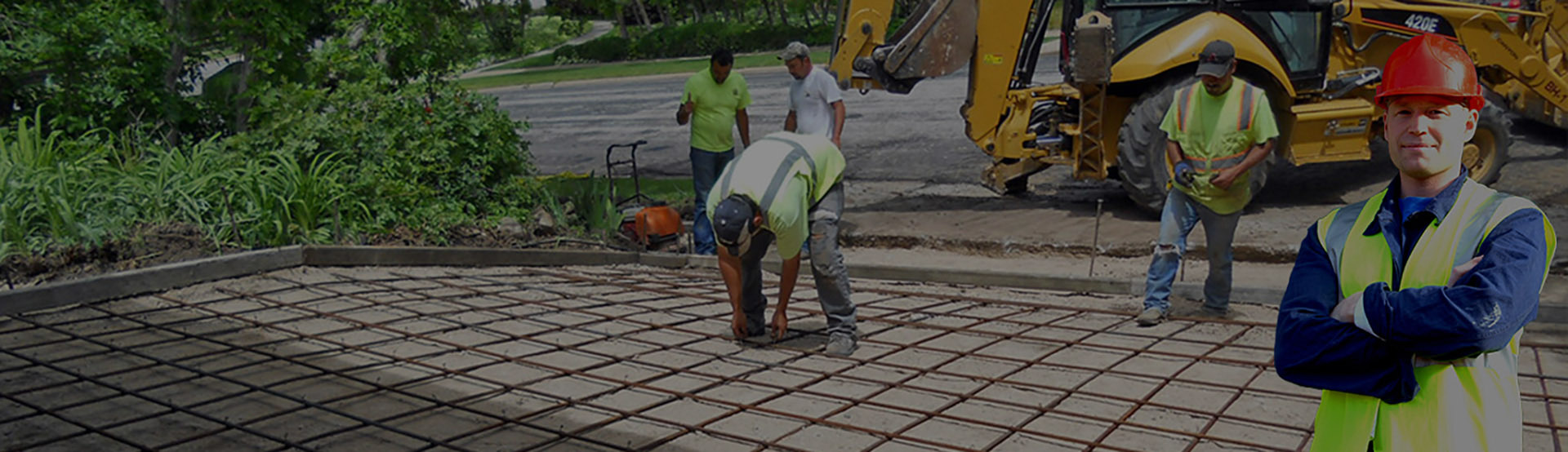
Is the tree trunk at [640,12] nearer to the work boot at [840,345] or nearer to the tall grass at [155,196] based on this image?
the tall grass at [155,196]

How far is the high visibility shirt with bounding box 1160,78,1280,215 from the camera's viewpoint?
16.1ft

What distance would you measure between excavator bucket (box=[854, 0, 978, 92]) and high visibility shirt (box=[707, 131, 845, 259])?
332cm

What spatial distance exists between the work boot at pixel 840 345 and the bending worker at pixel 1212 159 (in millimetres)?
1302

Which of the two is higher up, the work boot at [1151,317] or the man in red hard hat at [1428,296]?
the man in red hard hat at [1428,296]

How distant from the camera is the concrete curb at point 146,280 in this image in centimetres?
530

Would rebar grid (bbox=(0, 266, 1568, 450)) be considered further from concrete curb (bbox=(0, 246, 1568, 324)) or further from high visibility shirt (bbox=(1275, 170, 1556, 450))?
high visibility shirt (bbox=(1275, 170, 1556, 450))

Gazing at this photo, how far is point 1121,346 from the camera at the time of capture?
16.0ft

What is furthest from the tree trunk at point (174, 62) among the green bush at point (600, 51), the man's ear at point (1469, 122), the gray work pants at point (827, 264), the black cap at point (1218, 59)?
the green bush at point (600, 51)

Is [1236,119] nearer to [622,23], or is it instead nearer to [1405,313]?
[1405,313]

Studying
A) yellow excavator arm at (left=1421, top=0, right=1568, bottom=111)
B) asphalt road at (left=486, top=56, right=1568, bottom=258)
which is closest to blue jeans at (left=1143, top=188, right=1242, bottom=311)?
asphalt road at (left=486, top=56, right=1568, bottom=258)

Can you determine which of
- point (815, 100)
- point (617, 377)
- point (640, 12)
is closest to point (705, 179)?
point (815, 100)

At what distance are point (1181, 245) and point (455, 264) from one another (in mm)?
3737

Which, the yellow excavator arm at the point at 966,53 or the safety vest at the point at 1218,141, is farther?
the yellow excavator arm at the point at 966,53

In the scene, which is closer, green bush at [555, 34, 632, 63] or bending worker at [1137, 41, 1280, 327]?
bending worker at [1137, 41, 1280, 327]
